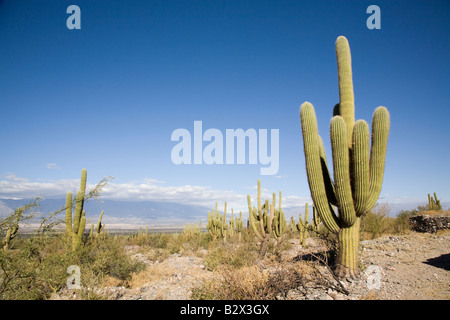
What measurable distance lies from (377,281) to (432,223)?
935cm

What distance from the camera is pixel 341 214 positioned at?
6066 mm

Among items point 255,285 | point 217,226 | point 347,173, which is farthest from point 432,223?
point 217,226

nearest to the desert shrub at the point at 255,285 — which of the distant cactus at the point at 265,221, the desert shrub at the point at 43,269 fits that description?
the desert shrub at the point at 43,269

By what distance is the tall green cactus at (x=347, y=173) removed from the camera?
5.87 metres

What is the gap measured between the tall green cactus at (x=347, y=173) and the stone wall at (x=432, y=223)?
935cm

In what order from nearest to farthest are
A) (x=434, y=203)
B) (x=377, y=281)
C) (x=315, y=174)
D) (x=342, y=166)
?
(x=342, y=166), (x=377, y=281), (x=315, y=174), (x=434, y=203)

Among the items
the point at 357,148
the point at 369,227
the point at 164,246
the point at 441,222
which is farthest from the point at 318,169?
the point at 164,246

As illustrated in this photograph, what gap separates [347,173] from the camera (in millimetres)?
5906

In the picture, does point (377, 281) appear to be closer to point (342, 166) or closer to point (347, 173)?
point (347, 173)

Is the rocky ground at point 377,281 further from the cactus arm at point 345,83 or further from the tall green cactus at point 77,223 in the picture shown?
the cactus arm at point 345,83

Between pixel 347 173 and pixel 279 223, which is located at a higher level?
pixel 347 173

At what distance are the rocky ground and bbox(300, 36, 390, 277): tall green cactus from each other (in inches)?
21.1

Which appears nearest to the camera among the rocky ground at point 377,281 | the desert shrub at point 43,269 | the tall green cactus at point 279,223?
the desert shrub at point 43,269
